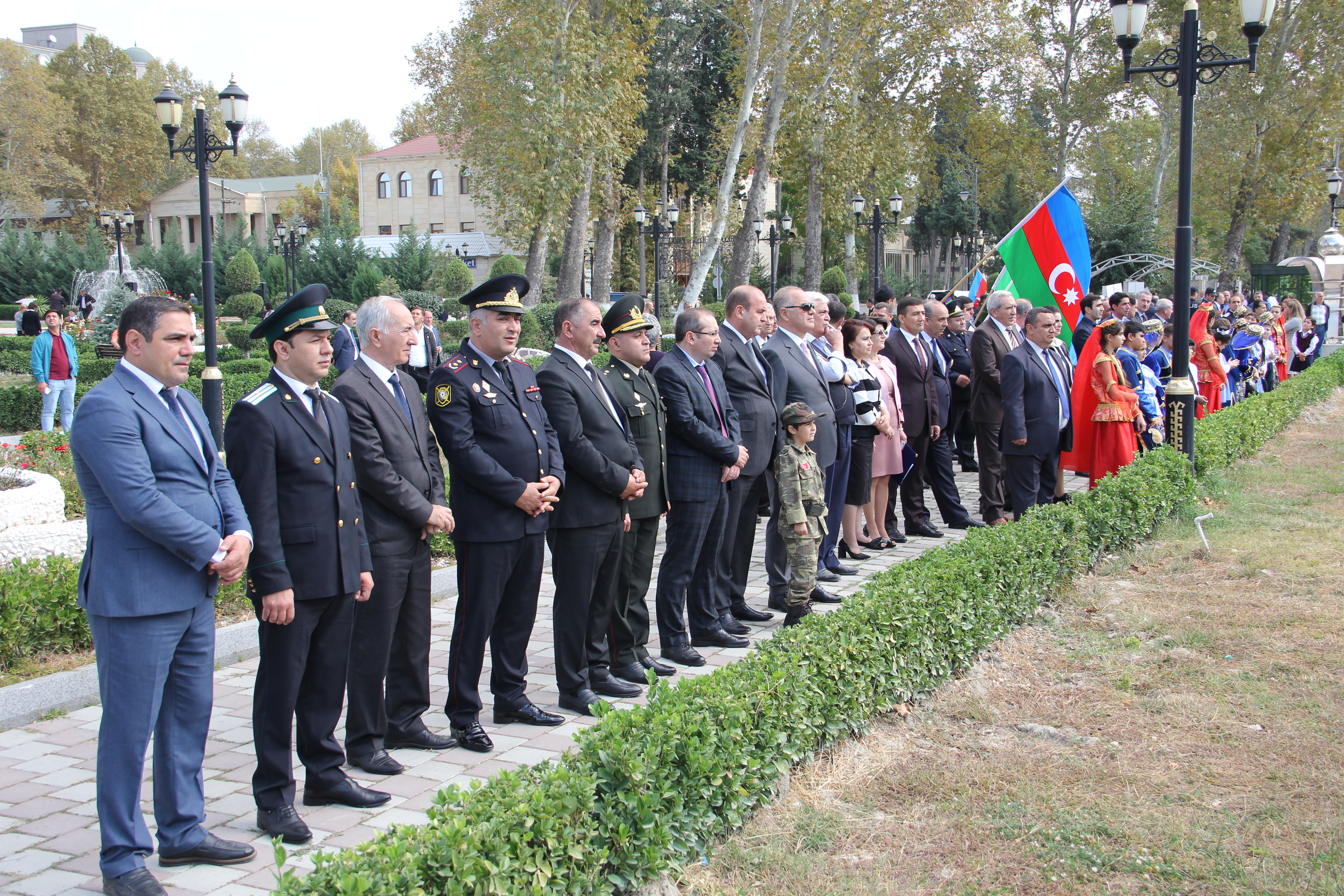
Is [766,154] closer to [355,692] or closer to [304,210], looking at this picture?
[355,692]

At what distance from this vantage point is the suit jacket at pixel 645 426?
559 cm

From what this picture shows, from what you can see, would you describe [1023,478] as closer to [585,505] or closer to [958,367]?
[958,367]

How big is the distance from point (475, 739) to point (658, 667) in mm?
1324

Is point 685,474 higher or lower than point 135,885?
higher

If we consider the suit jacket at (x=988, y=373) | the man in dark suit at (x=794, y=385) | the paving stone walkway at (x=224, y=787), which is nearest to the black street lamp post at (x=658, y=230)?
the suit jacket at (x=988, y=373)

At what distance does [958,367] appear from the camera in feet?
34.8

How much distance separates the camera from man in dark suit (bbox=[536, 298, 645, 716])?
17.0ft

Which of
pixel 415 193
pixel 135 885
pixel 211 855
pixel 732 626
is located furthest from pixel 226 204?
pixel 135 885

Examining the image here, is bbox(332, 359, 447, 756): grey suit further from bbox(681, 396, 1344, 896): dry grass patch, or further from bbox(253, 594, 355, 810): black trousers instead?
bbox(681, 396, 1344, 896): dry grass patch

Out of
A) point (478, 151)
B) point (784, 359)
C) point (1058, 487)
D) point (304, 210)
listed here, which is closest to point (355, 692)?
point (784, 359)

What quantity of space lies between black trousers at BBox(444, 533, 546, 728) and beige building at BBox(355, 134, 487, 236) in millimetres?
66586

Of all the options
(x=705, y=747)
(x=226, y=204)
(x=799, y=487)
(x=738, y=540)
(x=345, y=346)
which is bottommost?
(x=705, y=747)

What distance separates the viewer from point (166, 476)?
11.4ft

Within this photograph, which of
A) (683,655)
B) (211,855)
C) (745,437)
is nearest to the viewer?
(211,855)
